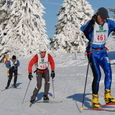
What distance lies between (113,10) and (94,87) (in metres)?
12.3

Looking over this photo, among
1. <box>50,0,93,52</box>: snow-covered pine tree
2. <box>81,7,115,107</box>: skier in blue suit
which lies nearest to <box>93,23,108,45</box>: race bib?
<box>81,7,115,107</box>: skier in blue suit

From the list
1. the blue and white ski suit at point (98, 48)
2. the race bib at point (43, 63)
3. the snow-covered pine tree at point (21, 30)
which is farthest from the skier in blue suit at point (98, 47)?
the snow-covered pine tree at point (21, 30)

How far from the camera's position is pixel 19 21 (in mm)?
39875

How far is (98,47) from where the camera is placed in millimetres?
7984

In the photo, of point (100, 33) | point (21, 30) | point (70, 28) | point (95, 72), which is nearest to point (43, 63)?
point (95, 72)

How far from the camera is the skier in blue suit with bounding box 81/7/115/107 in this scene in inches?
306

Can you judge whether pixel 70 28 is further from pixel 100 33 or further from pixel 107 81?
pixel 107 81

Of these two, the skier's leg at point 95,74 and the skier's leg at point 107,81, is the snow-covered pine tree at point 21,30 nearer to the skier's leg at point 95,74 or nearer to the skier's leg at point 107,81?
the skier's leg at point 95,74

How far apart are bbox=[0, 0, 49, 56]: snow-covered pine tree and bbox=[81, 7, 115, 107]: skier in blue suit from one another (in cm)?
3084

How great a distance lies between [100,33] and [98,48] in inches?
15.0

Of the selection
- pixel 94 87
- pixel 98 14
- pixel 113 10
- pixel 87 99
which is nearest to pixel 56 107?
pixel 87 99

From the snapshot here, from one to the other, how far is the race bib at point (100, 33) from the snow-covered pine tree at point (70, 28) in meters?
36.9

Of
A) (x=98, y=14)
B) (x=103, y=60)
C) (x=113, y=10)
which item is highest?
(x=113, y=10)

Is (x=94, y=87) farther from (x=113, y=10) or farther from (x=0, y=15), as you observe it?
(x=0, y=15)
